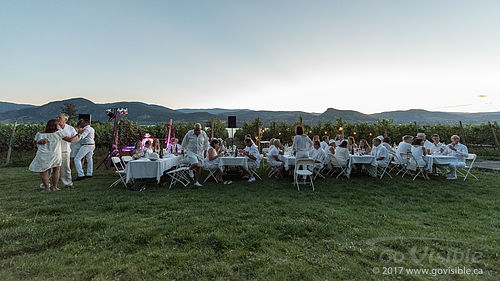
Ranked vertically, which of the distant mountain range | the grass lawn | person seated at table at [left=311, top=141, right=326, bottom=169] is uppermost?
the distant mountain range

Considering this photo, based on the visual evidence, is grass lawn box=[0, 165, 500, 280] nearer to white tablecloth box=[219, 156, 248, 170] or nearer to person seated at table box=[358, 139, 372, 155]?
white tablecloth box=[219, 156, 248, 170]

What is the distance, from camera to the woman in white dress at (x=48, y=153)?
4.87m

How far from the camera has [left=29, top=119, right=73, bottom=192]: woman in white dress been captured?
487 centimetres

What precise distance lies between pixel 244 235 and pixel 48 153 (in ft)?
16.4

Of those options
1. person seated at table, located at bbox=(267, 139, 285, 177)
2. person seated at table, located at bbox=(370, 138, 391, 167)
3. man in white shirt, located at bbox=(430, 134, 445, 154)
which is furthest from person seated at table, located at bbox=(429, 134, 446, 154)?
person seated at table, located at bbox=(267, 139, 285, 177)

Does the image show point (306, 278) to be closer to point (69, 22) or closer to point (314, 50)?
point (314, 50)

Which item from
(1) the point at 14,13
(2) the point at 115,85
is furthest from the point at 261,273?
(2) the point at 115,85

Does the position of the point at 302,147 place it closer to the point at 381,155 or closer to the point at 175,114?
the point at 381,155

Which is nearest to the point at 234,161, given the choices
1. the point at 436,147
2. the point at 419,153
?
the point at 419,153

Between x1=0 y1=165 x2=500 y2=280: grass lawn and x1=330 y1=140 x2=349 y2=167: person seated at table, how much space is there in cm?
173

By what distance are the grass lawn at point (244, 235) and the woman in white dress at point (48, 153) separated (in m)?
0.46

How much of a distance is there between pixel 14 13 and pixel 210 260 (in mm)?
12351

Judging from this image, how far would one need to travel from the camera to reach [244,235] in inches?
108

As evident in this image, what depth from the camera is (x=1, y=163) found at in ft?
34.6
